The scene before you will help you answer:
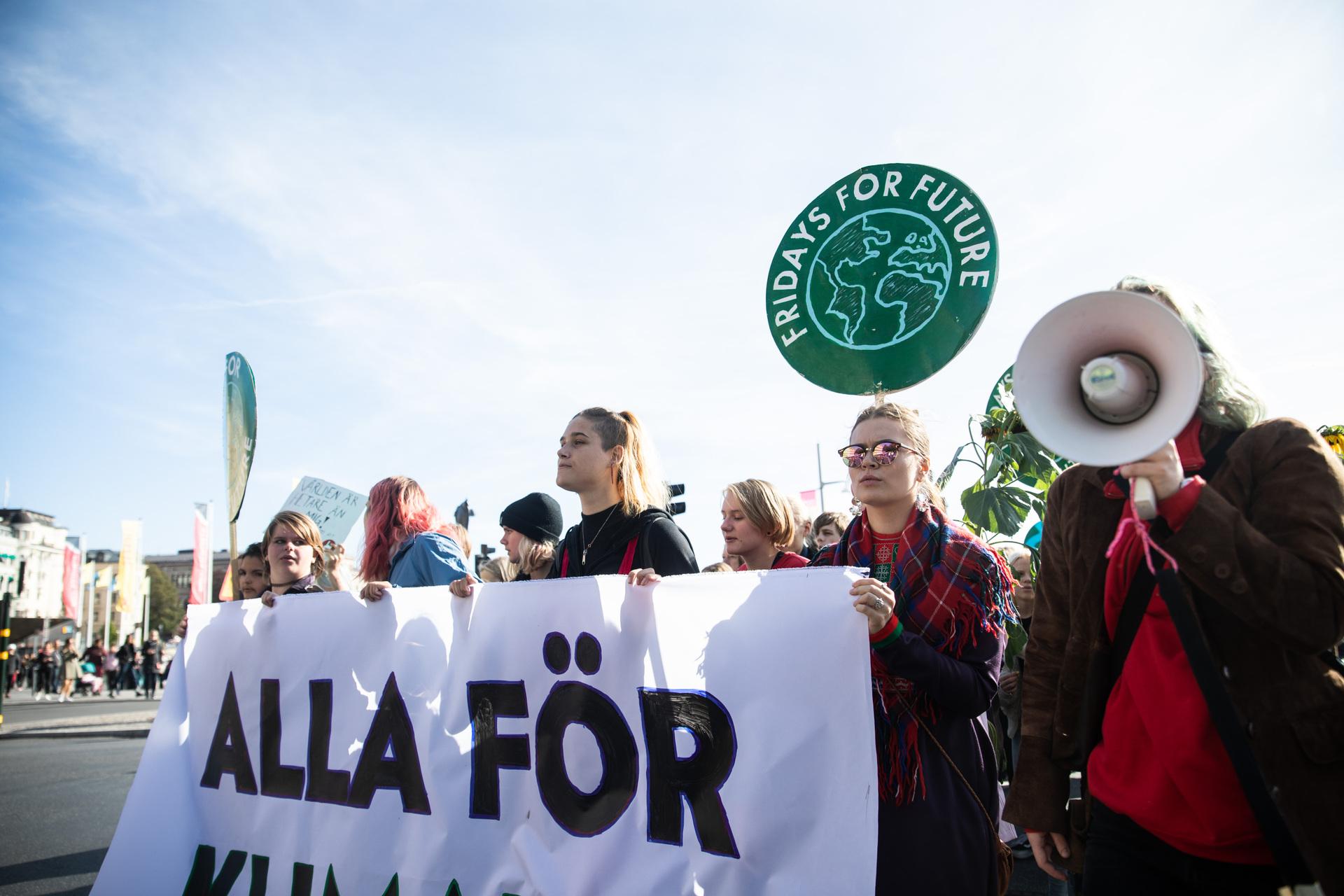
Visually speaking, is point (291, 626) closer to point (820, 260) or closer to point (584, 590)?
point (584, 590)

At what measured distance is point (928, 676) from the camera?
2.08 m

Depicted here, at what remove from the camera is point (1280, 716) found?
1478 millimetres

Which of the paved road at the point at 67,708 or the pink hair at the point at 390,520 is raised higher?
the pink hair at the point at 390,520

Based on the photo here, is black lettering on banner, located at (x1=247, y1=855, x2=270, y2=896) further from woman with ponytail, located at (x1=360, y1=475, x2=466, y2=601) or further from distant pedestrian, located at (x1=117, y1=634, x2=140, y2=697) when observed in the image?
distant pedestrian, located at (x1=117, y1=634, x2=140, y2=697)

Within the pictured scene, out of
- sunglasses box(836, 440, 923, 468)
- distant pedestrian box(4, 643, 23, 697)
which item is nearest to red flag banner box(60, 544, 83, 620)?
distant pedestrian box(4, 643, 23, 697)

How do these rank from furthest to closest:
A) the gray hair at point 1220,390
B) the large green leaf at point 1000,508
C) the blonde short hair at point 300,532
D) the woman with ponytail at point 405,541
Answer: the blonde short hair at point 300,532, the large green leaf at point 1000,508, the woman with ponytail at point 405,541, the gray hair at point 1220,390

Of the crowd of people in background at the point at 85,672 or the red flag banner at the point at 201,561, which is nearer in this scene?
the red flag banner at the point at 201,561

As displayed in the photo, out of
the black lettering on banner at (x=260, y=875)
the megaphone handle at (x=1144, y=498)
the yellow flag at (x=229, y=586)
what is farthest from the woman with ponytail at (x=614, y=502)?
the yellow flag at (x=229, y=586)

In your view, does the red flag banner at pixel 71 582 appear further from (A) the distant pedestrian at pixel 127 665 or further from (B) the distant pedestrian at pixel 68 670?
(B) the distant pedestrian at pixel 68 670

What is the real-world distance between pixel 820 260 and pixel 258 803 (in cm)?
275

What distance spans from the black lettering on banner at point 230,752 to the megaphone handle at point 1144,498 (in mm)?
3116

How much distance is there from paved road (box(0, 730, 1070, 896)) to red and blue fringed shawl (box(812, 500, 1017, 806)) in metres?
3.12

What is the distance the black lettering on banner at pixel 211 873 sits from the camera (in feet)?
10.3

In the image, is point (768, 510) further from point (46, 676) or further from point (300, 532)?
point (46, 676)
